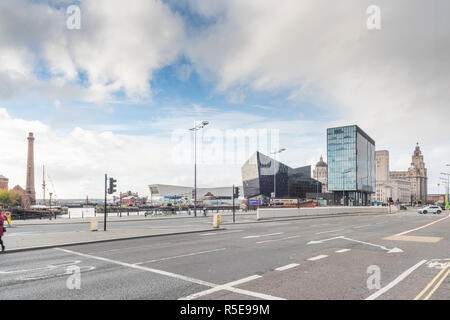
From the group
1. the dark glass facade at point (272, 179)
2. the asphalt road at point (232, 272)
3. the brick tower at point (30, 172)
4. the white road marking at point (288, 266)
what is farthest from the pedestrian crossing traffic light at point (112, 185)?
the brick tower at point (30, 172)

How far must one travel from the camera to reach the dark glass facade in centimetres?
12012

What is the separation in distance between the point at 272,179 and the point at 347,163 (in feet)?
92.6

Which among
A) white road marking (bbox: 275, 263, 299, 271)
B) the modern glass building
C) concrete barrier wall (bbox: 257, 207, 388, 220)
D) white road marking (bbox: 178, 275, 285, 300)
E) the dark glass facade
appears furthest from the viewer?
the dark glass facade

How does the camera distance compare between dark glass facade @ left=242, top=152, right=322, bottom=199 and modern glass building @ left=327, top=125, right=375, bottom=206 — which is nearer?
modern glass building @ left=327, top=125, right=375, bottom=206

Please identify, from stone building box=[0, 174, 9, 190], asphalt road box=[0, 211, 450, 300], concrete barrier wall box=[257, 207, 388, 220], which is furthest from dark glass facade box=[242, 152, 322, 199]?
stone building box=[0, 174, 9, 190]

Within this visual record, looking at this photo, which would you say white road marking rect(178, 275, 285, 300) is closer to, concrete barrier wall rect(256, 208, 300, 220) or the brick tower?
concrete barrier wall rect(256, 208, 300, 220)

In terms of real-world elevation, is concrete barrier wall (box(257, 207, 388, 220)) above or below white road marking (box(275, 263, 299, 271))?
below

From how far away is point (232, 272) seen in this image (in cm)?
897

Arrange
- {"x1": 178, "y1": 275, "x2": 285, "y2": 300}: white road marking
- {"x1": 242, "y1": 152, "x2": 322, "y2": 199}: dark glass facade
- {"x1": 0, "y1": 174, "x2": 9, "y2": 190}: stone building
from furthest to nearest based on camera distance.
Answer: {"x1": 0, "y1": 174, "x2": 9, "y2": 190}: stone building, {"x1": 242, "y1": 152, "x2": 322, "y2": 199}: dark glass facade, {"x1": 178, "y1": 275, "x2": 285, "y2": 300}: white road marking

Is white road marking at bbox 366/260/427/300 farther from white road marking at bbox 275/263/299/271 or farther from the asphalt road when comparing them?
white road marking at bbox 275/263/299/271

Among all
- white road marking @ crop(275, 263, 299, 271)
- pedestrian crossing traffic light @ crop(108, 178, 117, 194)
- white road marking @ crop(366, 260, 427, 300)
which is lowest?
white road marking @ crop(275, 263, 299, 271)

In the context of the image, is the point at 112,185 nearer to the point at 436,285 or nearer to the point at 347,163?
the point at 436,285

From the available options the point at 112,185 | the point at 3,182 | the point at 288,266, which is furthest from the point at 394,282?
the point at 3,182

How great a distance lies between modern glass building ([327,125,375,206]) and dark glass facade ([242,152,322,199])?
1717 centimetres
